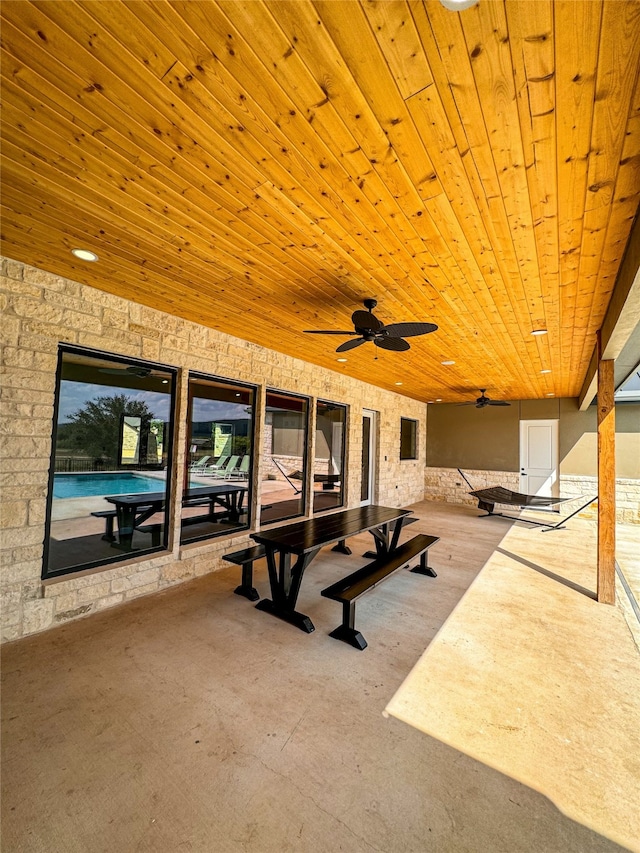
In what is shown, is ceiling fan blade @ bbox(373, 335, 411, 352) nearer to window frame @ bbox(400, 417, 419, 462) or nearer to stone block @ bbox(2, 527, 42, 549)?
stone block @ bbox(2, 527, 42, 549)

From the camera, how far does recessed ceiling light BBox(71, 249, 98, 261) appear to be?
2.50 metres

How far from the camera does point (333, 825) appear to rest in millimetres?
1431

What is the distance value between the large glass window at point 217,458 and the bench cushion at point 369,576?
175 cm

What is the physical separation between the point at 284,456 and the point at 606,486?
3.95 meters

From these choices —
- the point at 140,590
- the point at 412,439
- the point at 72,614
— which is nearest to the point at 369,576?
the point at 140,590

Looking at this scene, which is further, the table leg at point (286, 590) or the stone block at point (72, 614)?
the table leg at point (286, 590)

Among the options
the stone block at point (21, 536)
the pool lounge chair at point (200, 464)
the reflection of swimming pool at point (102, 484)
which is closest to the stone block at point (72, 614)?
the stone block at point (21, 536)

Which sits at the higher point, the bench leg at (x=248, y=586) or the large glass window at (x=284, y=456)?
the large glass window at (x=284, y=456)

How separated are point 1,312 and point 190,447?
1.95 m

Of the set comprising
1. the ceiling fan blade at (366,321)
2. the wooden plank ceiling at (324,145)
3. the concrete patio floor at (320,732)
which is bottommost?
the concrete patio floor at (320,732)

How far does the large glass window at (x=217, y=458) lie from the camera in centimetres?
406

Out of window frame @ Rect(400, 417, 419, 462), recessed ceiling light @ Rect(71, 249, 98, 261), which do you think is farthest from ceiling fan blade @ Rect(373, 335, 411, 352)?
window frame @ Rect(400, 417, 419, 462)

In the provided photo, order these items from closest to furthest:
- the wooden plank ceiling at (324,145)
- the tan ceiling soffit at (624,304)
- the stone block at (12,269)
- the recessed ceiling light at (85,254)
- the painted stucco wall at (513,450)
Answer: the wooden plank ceiling at (324,145)
the tan ceiling soffit at (624,304)
the recessed ceiling light at (85,254)
the stone block at (12,269)
the painted stucco wall at (513,450)

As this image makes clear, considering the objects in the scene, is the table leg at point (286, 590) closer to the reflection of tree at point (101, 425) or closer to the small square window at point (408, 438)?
the reflection of tree at point (101, 425)
